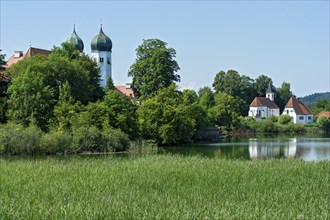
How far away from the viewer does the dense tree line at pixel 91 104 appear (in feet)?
137

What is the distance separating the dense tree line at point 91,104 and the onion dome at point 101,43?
20.5m

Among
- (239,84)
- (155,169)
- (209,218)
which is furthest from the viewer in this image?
(239,84)

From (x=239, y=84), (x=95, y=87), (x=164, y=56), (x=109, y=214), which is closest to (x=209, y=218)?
(x=109, y=214)

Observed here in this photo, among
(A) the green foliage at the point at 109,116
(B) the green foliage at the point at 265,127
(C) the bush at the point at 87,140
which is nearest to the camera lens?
(C) the bush at the point at 87,140

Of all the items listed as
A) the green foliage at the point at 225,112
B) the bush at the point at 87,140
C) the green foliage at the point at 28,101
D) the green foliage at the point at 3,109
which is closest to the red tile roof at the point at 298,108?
the green foliage at the point at 225,112

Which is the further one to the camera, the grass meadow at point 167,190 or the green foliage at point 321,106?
the green foliage at point 321,106

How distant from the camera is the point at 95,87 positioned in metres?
52.7

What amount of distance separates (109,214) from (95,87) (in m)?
42.5

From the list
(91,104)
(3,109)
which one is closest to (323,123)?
(91,104)

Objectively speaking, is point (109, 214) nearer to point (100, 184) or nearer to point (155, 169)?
point (100, 184)

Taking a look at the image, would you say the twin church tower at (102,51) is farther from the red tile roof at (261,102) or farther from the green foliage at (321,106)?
the green foliage at (321,106)

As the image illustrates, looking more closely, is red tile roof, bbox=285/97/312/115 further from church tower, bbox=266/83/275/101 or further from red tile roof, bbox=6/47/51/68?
red tile roof, bbox=6/47/51/68

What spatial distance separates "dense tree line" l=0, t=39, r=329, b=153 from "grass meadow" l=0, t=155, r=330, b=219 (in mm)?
19149

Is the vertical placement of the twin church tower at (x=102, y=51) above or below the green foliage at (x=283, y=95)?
above
